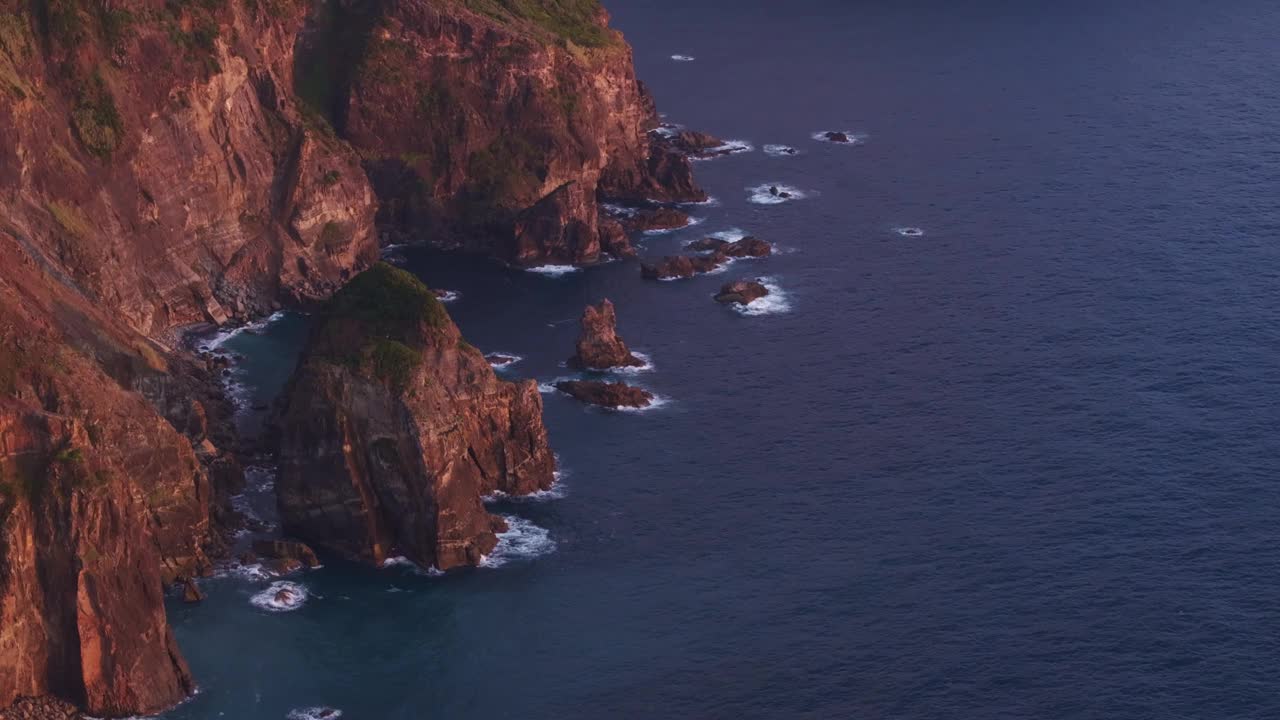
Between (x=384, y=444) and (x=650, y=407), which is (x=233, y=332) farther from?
(x=384, y=444)

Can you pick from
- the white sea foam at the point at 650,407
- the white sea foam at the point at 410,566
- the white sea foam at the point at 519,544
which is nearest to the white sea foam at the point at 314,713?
the white sea foam at the point at 410,566

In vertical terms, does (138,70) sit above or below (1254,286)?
above

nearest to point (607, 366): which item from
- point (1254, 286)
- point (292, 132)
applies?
point (292, 132)

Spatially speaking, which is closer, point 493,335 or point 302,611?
point 302,611

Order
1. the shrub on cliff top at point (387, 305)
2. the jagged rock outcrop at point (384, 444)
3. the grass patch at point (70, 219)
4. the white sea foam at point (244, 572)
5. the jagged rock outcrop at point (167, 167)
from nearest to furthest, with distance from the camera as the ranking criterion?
1. the white sea foam at point (244, 572)
2. the jagged rock outcrop at point (384, 444)
3. the shrub on cliff top at point (387, 305)
4. the grass patch at point (70, 219)
5. the jagged rock outcrop at point (167, 167)

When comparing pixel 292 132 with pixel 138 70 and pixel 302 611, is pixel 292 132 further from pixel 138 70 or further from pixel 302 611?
pixel 302 611

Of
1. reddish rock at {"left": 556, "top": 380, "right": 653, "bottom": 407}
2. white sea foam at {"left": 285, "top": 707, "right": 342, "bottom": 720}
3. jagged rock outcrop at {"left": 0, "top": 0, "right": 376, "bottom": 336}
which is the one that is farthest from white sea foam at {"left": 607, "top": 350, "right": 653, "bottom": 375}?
white sea foam at {"left": 285, "top": 707, "right": 342, "bottom": 720}

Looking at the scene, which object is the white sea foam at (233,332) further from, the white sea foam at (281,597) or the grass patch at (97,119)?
the white sea foam at (281,597)

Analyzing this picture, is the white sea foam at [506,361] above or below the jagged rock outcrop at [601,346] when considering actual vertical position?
below
